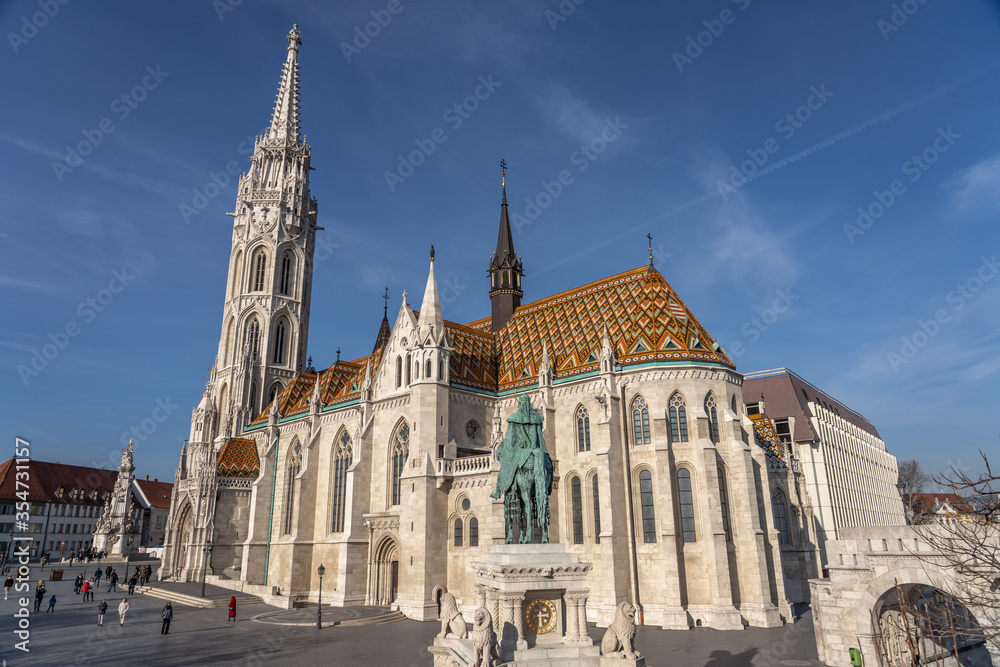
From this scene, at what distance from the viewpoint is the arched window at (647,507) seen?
27.1 meters

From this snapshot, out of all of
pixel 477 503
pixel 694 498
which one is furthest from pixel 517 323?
pixel 694 498

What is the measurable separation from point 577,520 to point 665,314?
11.3 meters

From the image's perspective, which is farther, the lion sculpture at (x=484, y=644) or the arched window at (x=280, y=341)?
the arched window at (x=280, y=341)

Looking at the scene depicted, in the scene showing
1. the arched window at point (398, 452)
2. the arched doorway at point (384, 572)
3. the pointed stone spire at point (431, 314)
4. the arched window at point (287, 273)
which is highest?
the arched window at point (287, 273)

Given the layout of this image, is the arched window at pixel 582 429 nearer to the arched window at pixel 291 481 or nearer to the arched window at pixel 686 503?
the arched window at pixel 686 503

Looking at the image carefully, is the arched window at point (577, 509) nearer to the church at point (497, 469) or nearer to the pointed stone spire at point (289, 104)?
the church at point (497, 469)

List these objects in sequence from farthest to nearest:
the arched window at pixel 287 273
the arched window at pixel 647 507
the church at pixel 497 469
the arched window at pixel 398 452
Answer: the arched window at pixel 287 273
the arched window at pixel 398 452
the arched window at pixel 647 507
the church at pixel 497 469

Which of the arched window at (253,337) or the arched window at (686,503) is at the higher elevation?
the arched window at (253,337)

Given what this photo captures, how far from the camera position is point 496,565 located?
1291 cm

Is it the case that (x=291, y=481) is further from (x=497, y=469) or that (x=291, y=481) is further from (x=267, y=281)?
(x=267, y=281)

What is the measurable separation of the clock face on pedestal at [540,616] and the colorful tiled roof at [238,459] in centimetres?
3632

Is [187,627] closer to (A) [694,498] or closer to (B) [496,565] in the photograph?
(B) [496,565]

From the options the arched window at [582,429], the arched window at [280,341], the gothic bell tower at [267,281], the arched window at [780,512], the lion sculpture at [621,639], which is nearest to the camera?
the lion sculpture at [621,639]

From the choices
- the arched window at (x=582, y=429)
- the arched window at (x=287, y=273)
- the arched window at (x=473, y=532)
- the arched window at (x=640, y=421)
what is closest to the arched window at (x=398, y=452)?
the arched window at (x=473, y=532)
